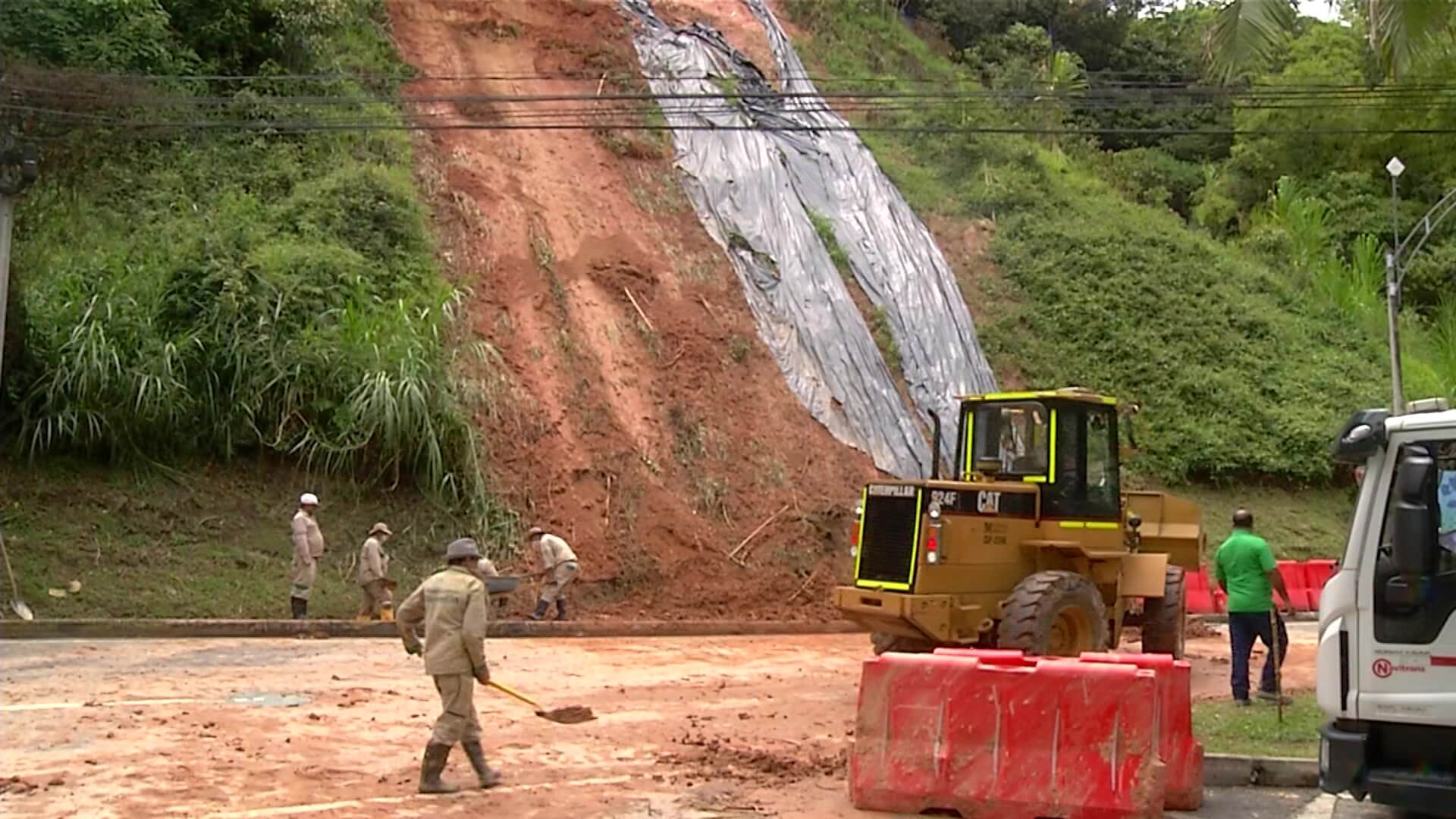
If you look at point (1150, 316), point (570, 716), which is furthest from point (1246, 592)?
point (1150, 316)

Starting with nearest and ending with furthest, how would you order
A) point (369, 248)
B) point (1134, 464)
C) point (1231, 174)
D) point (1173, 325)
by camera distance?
point (369, 248)
point (1134, 464)
point (1173, 325)
point (1231, 174)

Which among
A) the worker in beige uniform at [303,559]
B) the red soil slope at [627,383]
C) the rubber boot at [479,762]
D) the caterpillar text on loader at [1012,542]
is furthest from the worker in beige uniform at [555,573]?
the rubber boot at [479,762]

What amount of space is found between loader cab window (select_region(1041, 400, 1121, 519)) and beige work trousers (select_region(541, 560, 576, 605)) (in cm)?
760

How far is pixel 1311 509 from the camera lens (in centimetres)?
2809

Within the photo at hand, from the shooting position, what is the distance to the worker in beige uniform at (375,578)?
58.3 feet

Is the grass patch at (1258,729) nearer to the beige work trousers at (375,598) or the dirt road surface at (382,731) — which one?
the dirt road surface at (382,731)

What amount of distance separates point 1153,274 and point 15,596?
80.0ft

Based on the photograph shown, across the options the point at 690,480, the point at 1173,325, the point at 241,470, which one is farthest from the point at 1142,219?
the point at 241,470

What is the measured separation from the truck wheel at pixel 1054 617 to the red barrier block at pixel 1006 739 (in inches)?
139

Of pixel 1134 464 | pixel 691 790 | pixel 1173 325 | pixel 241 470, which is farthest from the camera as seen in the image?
pixel 1173 325

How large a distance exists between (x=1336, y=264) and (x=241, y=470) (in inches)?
1077

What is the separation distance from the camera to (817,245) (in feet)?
96.5

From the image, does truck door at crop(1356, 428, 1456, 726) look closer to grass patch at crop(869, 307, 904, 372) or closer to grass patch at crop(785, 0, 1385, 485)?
grass patch at crop(869, 307, 904, 372)

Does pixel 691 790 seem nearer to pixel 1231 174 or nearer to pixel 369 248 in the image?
pixel 369 248
